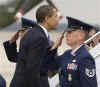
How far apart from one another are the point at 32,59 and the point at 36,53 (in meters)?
0.06

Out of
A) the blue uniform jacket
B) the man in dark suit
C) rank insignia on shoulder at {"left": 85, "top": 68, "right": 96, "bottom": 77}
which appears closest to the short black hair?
the man in dark suit

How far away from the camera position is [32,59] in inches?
163

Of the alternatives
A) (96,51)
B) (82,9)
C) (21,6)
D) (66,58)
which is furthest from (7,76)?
(82,9)

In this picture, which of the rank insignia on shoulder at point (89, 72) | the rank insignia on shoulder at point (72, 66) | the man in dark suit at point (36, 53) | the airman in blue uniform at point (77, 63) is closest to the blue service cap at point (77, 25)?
the airman in blue uniform at point (77, 63)

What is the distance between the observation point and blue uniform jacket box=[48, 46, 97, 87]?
12.3 ft

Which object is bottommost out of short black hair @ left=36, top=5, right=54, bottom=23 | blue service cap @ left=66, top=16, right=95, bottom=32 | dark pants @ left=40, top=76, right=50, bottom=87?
dark pants @ left=40, top=76, right=50, bottom=87

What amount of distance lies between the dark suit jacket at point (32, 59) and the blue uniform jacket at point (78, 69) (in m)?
0.18

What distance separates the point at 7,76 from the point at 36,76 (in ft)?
19.9

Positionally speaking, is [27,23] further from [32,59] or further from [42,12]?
[32,59]

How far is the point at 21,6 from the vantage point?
22.0m

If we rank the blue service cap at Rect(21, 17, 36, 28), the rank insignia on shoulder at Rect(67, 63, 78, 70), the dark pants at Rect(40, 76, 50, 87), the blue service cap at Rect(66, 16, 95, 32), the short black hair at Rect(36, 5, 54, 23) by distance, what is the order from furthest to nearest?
the blue service cap at Rect(21, 17, 36, 28)
the short black hair at Rect(36, 5, 54, 23)
the dark pants at Rect(40, 76, 50, 87)
the blue service cap at Rect(66, 16, 95, 32)
the rank insignia on shoulder at Rect(67, 63, 78, 70)

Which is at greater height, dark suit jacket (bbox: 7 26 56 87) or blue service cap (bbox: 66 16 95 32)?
blue service cap (bbox: 66 16 95 32)

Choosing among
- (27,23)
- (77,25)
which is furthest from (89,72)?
(27,23)

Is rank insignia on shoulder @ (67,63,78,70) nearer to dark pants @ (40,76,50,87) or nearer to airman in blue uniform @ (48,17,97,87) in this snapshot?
airman in blue uniform @ (48,17,97,87)
